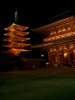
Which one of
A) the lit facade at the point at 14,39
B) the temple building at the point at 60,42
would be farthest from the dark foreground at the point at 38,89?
the lit facade at the point at 14,39

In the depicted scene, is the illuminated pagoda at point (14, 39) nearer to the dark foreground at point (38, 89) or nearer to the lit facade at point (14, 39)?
the lit facade at point (14, 39)

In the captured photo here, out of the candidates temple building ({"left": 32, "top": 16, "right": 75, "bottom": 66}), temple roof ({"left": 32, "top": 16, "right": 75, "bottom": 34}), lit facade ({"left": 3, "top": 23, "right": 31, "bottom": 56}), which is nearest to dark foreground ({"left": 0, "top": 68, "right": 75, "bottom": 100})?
temple building ({"left": 32, "top": 16, "right": 75, "bottom": 66})

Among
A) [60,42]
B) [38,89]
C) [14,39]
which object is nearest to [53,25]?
[60,42]

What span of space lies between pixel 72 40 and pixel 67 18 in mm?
3499

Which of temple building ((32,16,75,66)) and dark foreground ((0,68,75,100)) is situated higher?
temple building ((32,16,75,66))

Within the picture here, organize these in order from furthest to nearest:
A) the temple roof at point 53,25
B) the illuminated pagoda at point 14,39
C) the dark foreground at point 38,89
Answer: the illuminated pagoda at point 14,39 → the temple roof at point 53,25 → the dark foreground at point 38,89

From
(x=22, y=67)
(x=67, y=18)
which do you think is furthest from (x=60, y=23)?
(x=22, y=67)

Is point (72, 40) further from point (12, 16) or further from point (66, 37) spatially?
point (12, 16)

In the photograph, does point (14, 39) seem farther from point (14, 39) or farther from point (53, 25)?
point (53, 25)

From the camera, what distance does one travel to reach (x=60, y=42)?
26.5m

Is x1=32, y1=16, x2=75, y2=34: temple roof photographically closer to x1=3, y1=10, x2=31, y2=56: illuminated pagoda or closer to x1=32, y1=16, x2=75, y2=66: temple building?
x1=32, y1=16, x2=75, y2=66: temple building

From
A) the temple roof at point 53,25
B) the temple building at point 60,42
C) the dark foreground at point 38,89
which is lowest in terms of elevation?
the dark foreground at point 38,89

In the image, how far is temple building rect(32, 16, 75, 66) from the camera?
1013 inches

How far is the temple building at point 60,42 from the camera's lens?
25.7 m
